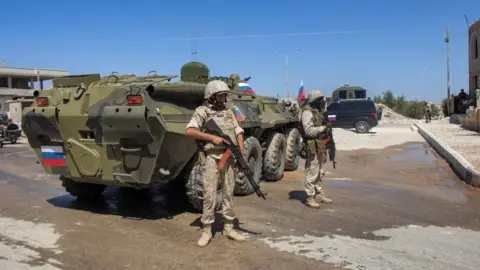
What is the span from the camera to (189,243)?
475 centimetres

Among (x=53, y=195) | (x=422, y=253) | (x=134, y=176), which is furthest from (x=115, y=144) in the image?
(x=422, y=253)

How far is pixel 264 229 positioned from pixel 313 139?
5.25 feet

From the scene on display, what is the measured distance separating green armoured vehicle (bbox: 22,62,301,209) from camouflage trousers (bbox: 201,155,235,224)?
2.31ft

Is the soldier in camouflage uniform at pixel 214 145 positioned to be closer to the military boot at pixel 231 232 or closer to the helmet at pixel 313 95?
the military boot at pixel 231 232

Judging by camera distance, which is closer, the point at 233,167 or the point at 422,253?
the point at 422,253

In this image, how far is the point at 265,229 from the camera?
5219 mm

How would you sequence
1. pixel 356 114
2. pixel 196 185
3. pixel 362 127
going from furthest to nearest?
pixel 356 114 < pixel 362 127 < pixel 196 185

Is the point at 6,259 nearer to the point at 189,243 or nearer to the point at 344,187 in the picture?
the point at 189,243

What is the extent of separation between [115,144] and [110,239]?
1.04 meters

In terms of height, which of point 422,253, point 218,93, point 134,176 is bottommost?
point 422,253

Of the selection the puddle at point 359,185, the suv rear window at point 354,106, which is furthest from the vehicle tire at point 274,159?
the suv rear window at point 354,106

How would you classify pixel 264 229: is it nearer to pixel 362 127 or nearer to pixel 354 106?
pixel 362 127

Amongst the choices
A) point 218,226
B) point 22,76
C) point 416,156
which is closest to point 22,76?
point 22,76

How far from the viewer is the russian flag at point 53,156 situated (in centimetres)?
580
